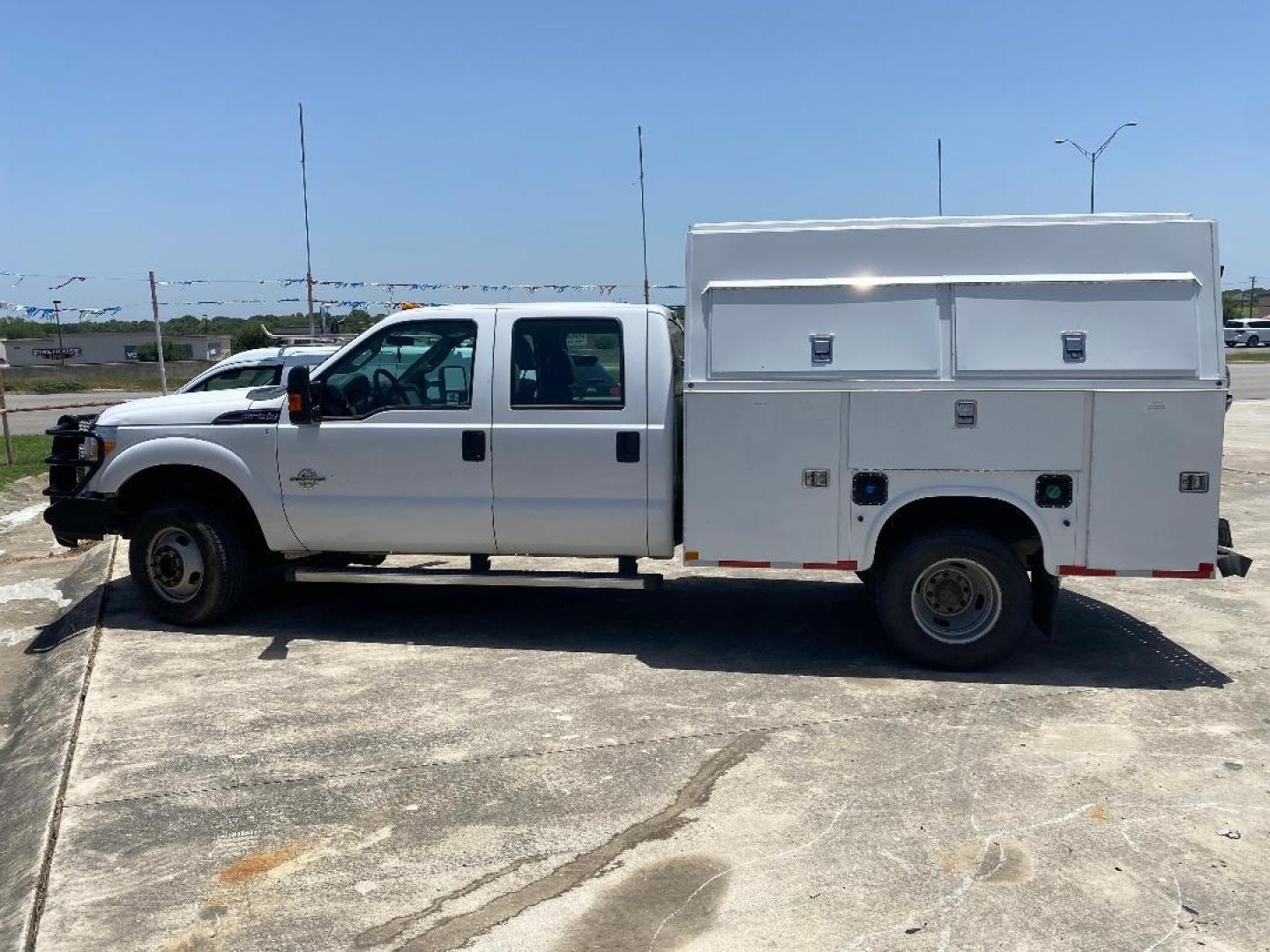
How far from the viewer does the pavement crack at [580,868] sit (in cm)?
403

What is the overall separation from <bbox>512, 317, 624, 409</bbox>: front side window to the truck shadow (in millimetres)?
1561

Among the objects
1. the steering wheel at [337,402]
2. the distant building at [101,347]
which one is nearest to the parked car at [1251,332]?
the distant building at [101,347]

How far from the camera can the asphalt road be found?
2569cm

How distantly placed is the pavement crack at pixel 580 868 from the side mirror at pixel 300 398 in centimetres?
345

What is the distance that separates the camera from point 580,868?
14.8 ft

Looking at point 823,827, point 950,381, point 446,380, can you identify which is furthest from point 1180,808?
point 446,380

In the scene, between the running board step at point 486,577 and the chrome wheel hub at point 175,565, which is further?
the chrome wheel hub at point 175,565

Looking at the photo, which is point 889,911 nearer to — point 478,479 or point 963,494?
point 963,494

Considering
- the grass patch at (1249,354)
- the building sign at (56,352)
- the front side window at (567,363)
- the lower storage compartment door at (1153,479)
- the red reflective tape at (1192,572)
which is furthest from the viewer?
the building sign at (56,352)

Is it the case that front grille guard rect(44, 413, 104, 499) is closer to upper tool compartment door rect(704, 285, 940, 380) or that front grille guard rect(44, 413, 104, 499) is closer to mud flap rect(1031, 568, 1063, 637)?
upper tool compartment door rect(704, 285, 940, 380)

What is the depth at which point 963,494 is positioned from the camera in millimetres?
6559

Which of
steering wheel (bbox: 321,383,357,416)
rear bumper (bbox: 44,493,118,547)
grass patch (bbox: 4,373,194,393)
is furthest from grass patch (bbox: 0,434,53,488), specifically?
grass patch (bbox: 4,373,194,393)

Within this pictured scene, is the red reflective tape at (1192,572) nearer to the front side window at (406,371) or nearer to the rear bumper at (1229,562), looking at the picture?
the rear bumper at (1229,562)

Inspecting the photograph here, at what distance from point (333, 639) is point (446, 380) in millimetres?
1818
